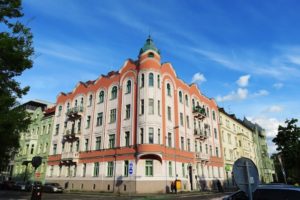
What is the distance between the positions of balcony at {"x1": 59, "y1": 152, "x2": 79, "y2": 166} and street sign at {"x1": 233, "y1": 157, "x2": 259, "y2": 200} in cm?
3456

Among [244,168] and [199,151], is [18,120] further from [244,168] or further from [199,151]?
[199,151]

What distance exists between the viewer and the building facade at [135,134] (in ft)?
102

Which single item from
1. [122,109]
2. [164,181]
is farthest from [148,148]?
[122,109]

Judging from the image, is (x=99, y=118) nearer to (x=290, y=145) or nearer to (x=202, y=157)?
(x=202, y=157)

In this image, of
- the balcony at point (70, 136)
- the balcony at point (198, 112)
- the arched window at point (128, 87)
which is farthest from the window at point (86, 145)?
the balcony at point (198, 112)

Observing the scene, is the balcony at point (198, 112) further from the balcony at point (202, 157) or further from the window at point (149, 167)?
the window at point (149, 167)

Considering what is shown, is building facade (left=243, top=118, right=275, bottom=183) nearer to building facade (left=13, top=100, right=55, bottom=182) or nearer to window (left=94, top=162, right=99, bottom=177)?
window (left=94, top=162, right=99, bottom=177)

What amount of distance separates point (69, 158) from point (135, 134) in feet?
42.8

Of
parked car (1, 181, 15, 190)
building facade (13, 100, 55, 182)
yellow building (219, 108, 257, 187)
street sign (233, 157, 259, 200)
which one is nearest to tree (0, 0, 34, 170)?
street sign (233, 157, 259, 200)

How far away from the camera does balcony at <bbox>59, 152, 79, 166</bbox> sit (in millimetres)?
38094

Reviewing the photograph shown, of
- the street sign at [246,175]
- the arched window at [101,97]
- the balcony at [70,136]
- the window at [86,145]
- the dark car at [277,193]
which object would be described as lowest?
the dark car at [277,193]

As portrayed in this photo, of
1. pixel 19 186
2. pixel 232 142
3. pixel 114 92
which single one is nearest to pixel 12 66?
pixel 114 92

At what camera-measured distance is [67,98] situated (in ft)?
151

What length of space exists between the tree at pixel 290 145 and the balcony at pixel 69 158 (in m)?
31.6
